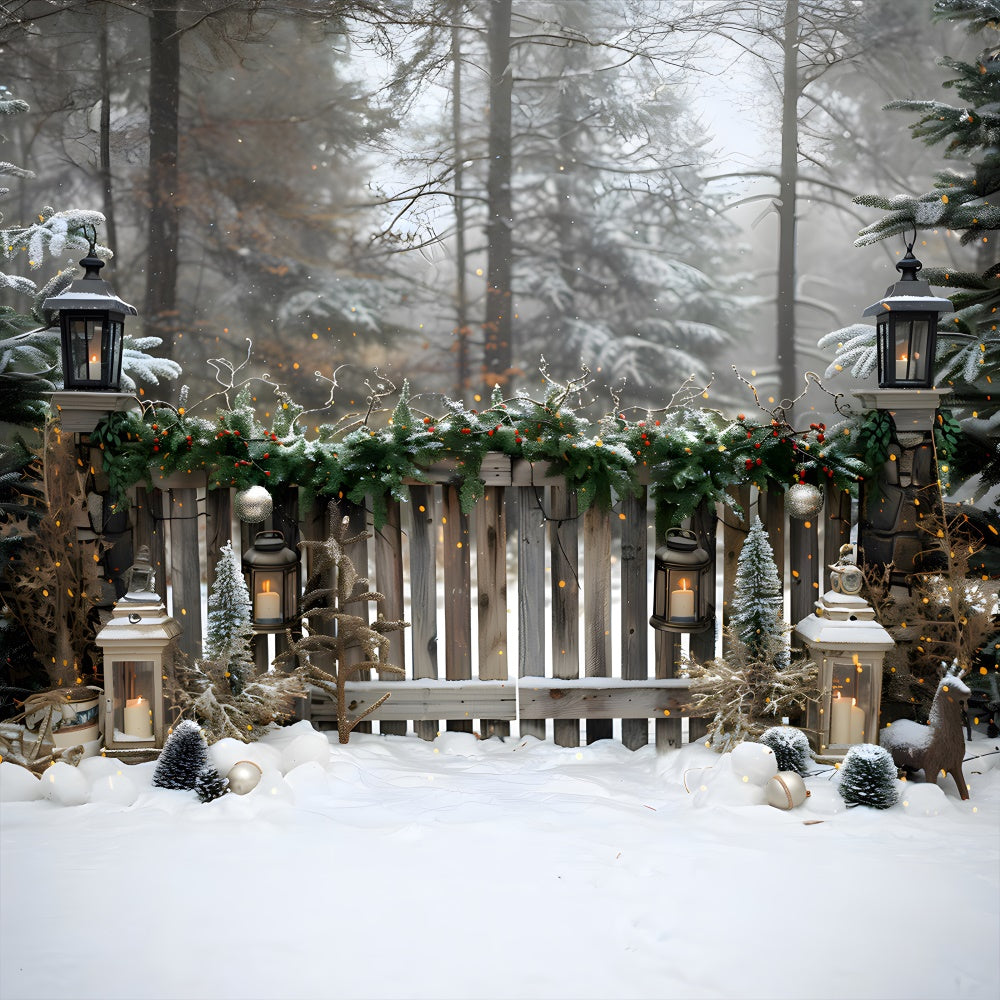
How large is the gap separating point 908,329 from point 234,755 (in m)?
3.29

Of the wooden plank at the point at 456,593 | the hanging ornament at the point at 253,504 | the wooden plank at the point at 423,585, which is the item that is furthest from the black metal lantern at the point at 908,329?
the hanging ornament at the point at 253,504

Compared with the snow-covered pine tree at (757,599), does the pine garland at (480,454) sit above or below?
above

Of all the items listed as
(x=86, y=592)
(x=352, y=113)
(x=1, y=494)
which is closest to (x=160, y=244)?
(x=352, y=113)

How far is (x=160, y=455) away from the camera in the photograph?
12.7ft

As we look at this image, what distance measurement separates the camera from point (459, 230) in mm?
10992

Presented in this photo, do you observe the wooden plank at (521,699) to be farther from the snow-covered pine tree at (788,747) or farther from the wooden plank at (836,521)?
the wooden plank at (836,521)

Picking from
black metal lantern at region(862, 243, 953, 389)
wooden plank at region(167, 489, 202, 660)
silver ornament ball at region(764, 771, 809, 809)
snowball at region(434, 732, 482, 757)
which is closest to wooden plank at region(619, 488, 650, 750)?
snowball at region(434, 732, 482, 757)

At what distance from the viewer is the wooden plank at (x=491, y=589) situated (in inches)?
162

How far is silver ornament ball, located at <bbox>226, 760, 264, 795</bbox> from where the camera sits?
3232 millimetres

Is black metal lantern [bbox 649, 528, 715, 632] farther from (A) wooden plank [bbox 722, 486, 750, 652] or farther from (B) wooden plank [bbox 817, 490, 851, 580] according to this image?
(B) wooden plank [bbox 817, 490, 851, 580]

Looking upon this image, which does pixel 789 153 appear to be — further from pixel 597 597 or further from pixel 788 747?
pixel 788 747

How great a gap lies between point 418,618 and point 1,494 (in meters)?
2.12

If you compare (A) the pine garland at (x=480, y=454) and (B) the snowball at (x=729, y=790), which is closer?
(B) the snowball at (x=729, y=790)

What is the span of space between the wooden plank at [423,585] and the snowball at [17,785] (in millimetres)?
1612
